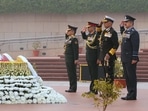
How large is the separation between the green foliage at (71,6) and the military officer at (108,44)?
54.6 feet

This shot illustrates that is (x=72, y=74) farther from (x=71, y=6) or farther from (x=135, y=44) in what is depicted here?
→ (x=71, y=6)

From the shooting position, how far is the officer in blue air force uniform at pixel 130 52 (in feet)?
34.8

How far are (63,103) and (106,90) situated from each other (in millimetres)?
2404

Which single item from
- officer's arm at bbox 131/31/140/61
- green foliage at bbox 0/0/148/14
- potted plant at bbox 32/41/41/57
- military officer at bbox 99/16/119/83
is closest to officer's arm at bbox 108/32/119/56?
military officer at bbox 99/16/119/83

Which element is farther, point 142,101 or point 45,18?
point 45,18

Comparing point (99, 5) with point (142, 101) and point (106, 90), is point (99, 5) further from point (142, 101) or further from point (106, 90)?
point (106, 90)

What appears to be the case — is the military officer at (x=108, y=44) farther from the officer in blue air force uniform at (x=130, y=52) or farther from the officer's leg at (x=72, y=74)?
the officer's leg at (x=72, y=74)

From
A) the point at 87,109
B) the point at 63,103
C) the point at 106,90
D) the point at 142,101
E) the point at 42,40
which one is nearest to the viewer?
the point at 106,90

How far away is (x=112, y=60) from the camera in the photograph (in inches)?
433

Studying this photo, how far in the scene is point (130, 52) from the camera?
35.2 feet

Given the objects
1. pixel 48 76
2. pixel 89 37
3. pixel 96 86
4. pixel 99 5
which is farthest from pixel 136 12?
pixel 96 86

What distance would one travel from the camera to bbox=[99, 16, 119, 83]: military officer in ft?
35.5

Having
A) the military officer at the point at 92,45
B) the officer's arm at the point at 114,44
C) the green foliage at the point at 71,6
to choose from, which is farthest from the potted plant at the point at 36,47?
the officer's arm at the point at 114,44

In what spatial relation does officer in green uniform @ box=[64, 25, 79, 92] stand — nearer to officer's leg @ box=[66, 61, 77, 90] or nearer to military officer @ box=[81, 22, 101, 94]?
officer's leg @ box=[66, 61, 77, 90]
